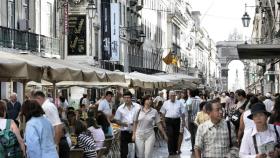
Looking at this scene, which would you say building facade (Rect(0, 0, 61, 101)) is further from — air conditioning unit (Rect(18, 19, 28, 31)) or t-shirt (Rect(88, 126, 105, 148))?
t-shirt (Rect(88, 126, 105, 148))

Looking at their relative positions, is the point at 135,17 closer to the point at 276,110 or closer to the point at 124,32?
Answer: the point at 124,32

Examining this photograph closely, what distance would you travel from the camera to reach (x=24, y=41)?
32688 mm

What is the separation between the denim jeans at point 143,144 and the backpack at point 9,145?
6.38 m

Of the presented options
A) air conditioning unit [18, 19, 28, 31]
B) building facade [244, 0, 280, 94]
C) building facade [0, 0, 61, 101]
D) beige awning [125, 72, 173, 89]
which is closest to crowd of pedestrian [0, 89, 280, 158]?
beige awning [125, 72, 173, 89]

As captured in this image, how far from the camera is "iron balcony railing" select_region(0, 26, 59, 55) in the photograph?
3017cm

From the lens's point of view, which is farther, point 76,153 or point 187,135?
point 187,135

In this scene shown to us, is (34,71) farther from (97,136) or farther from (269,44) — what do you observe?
(269,44)

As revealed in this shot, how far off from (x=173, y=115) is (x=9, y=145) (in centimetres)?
1108

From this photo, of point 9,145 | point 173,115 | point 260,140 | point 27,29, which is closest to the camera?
point 260,140

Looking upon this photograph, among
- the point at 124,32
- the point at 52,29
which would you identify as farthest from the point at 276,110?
the point at 124,32

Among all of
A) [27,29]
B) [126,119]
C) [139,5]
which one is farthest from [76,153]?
[139,5]

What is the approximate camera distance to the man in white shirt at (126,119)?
53.5 ft

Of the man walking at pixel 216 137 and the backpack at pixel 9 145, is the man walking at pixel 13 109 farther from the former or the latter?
the man walking at pixel 216 137

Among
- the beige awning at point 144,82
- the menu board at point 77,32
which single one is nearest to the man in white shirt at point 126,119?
the beige awning at point 144,82
